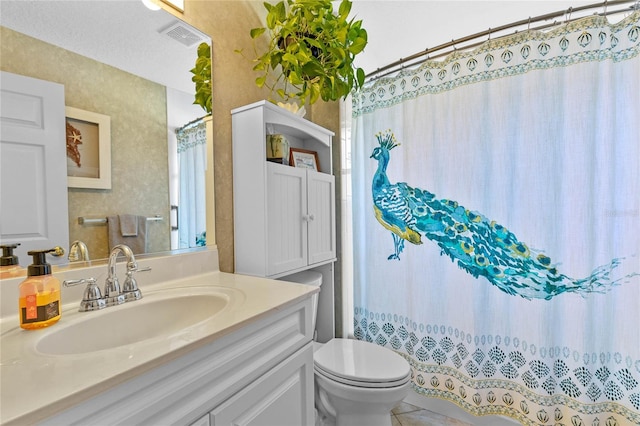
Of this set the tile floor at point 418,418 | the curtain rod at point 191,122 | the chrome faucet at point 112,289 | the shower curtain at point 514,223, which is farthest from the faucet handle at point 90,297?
the tile floor at point 418,418

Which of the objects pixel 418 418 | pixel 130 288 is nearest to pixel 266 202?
pixel 130 288

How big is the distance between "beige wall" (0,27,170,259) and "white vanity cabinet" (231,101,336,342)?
301mm

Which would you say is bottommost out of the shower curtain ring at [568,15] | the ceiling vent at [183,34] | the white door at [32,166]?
the white door at [32,166]

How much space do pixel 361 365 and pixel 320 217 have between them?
740 millimetres

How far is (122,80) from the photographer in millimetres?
938

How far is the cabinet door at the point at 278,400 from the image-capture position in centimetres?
68

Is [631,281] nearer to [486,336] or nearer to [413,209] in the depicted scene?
[486,336]

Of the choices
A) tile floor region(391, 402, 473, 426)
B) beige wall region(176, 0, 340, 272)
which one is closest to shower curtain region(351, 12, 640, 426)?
tile floor region(391, 402, 473, 426)

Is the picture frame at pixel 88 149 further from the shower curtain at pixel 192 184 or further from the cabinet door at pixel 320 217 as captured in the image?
the cabinet door at pixel 320 217

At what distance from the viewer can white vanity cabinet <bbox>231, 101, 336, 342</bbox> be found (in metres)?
1.21

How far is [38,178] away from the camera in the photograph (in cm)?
76

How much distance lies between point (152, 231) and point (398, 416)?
1664mm

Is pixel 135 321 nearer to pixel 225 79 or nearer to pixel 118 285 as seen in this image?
pixel 118 285

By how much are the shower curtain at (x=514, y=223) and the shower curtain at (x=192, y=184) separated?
39.0 inches
